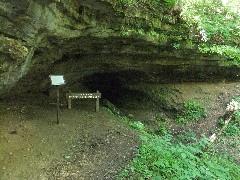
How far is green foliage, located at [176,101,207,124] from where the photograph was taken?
11.8 metres

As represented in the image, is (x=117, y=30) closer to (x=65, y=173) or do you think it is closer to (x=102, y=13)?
(x=102, y=13)

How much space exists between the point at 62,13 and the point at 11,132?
383 centimetres

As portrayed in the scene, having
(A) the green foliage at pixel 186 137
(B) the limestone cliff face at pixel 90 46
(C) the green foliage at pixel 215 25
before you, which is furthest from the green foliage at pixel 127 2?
(A) the green foliage at pixel 186 137

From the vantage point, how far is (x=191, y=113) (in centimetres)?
1200

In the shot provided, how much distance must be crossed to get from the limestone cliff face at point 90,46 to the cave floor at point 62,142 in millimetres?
1035

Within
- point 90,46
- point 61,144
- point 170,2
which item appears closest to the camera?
point 61,144

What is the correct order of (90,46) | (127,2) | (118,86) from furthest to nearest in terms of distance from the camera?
1. (118,86)
2. (90,46)
3. (127,2)

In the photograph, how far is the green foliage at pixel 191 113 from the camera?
11.8 metres

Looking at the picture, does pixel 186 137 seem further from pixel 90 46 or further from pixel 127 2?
pixel 127 2

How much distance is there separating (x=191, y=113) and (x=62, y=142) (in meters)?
6.33

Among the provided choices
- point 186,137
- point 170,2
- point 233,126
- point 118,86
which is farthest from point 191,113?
point 170,2

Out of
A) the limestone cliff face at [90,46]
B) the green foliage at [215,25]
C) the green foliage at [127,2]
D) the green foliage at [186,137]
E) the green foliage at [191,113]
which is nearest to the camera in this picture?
the limestone cliff face at [90,46]

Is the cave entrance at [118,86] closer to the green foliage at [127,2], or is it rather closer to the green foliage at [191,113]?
the green foliage at [191,113]

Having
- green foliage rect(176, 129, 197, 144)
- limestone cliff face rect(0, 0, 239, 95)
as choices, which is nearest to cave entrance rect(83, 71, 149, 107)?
limestone cliff face rect(0, 0, 239, 95)
